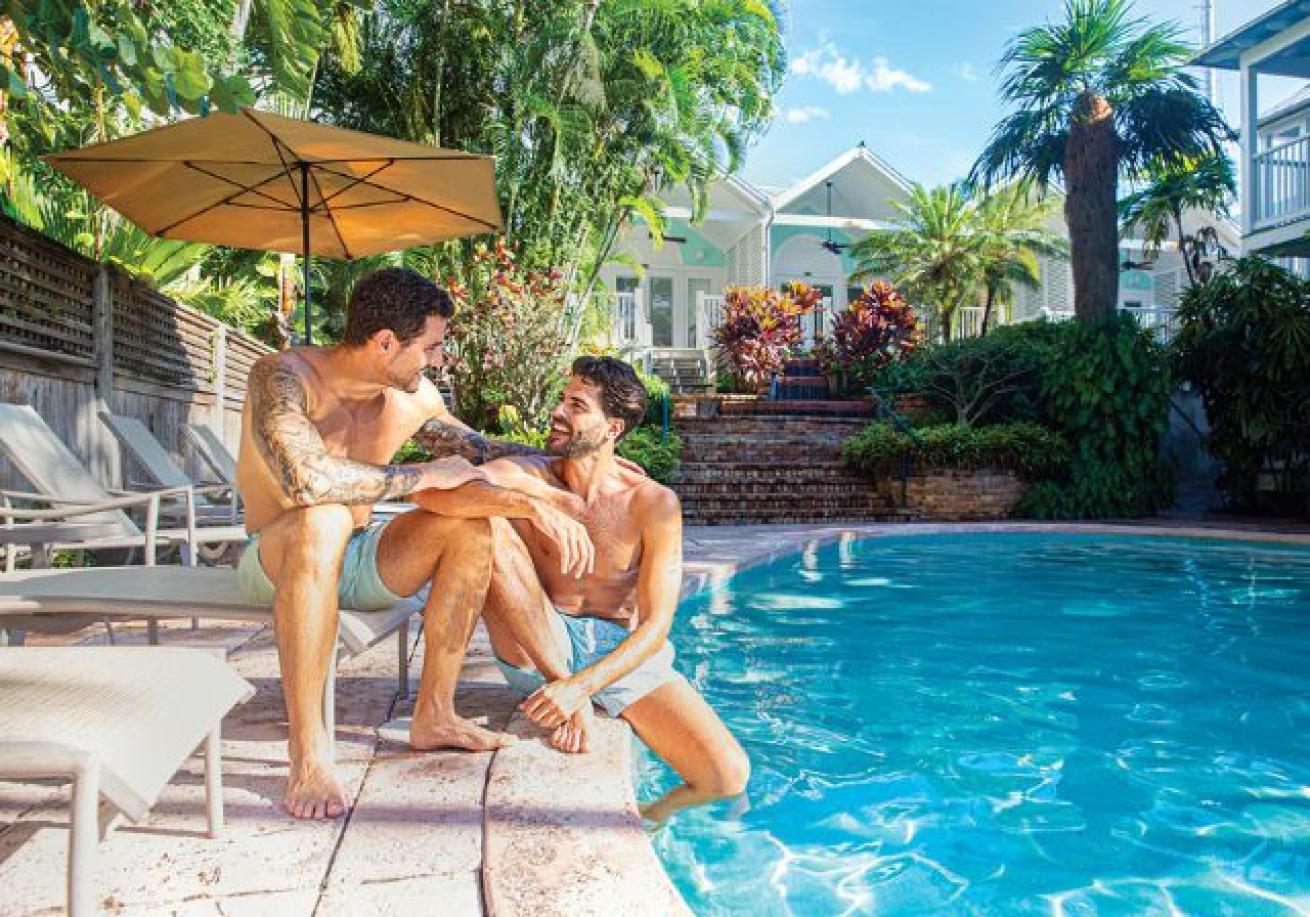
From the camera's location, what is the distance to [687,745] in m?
2.71

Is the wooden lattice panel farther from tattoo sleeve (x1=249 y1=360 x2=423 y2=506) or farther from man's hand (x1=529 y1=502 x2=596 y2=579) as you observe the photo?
man's hand (x1=529 y1=502 x2=596 y2=579)

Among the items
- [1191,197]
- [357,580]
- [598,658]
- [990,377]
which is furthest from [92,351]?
[1191,197]

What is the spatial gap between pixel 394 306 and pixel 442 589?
0.78 m

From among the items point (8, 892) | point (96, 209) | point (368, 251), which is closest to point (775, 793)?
point (8, 892)

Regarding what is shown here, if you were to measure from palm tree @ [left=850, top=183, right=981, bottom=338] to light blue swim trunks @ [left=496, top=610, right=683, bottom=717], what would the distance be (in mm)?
23243

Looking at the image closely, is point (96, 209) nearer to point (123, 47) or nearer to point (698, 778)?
point (123, 47)

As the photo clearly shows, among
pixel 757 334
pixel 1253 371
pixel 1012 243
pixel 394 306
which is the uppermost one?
pixel 1012 243

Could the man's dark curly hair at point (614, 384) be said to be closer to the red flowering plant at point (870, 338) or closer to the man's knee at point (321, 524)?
the man's knee at point (321, 524)

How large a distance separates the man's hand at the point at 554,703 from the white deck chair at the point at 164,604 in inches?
18.3

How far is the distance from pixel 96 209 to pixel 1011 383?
460 inches

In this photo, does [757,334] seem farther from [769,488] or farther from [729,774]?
[729,774]

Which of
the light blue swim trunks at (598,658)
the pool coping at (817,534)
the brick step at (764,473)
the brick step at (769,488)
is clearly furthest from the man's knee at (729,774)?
the brick step at (764,473)

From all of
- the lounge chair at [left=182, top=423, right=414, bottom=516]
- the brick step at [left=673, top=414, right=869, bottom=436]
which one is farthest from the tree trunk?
the lounge chair at [left=182, top=423, right=414, bottom=516]

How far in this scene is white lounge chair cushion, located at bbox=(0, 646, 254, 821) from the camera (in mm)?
1230
